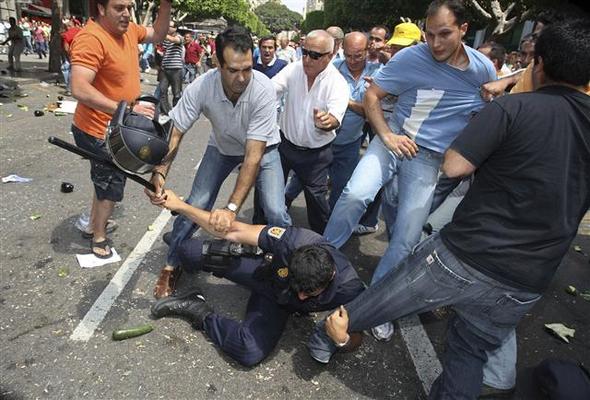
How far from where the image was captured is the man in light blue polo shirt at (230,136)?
104 inches

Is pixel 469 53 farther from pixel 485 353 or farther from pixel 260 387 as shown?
pixel 260 387

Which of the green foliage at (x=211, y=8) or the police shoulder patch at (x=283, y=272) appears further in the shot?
the green foliage at (x=211, y=8)

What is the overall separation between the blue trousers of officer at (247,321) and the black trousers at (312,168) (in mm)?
1143

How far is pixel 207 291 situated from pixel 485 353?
6.26 feet

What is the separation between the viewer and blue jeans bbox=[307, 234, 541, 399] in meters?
1.99

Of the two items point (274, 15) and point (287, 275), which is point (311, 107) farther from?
point (274, 15)

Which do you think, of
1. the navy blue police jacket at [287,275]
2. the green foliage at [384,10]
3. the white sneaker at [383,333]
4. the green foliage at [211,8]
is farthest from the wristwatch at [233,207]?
the green foliage at [211,8]

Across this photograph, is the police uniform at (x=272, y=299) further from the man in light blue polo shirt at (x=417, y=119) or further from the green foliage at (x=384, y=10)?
the green foliage at (x=384, y=10)

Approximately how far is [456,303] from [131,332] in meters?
1.88

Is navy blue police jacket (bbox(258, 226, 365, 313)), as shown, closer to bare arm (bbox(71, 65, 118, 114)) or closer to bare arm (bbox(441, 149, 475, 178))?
bare arm (bbox(441, 149, 475, 178))

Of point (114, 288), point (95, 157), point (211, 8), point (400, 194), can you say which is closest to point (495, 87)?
point (400, 194)

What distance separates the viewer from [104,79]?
292 centimetres

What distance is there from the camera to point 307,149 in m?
3.70

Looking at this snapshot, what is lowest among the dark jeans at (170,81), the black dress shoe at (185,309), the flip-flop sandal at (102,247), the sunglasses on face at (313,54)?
the dark jeans at (170,81)
